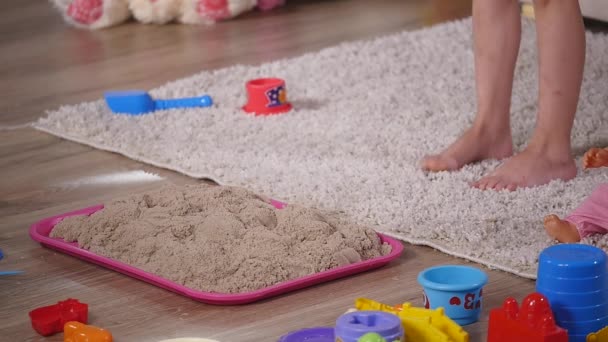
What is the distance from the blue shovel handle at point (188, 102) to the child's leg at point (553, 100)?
0.83 meters

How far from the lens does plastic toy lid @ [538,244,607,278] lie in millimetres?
1106

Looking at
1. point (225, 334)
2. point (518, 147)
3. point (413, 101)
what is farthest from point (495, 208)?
point (413, 101)

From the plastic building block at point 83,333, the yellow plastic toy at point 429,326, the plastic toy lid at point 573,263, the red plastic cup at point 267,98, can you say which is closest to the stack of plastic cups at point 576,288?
the plastic toy lid at point 573,263

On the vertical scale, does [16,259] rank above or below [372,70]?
below

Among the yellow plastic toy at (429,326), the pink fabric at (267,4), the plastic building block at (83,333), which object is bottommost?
the plastic building block at (83,333)

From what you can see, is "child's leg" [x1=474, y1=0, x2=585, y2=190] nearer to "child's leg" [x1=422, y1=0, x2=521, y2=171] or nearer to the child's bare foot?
"child's leg" [x1=422, y1=0, x2=521, y2=171]

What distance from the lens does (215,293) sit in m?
1.32

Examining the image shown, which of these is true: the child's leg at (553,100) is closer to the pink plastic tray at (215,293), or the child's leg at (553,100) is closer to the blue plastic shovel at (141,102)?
the pink plastic tray at (215,293)

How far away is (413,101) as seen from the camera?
226 centimetres

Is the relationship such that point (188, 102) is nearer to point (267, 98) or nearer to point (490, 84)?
point (267, 98)

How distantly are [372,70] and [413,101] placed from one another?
32cm

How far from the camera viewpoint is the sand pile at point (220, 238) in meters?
1.36

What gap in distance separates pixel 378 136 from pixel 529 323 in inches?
38.4

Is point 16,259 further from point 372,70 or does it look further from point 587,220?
point 372,70
